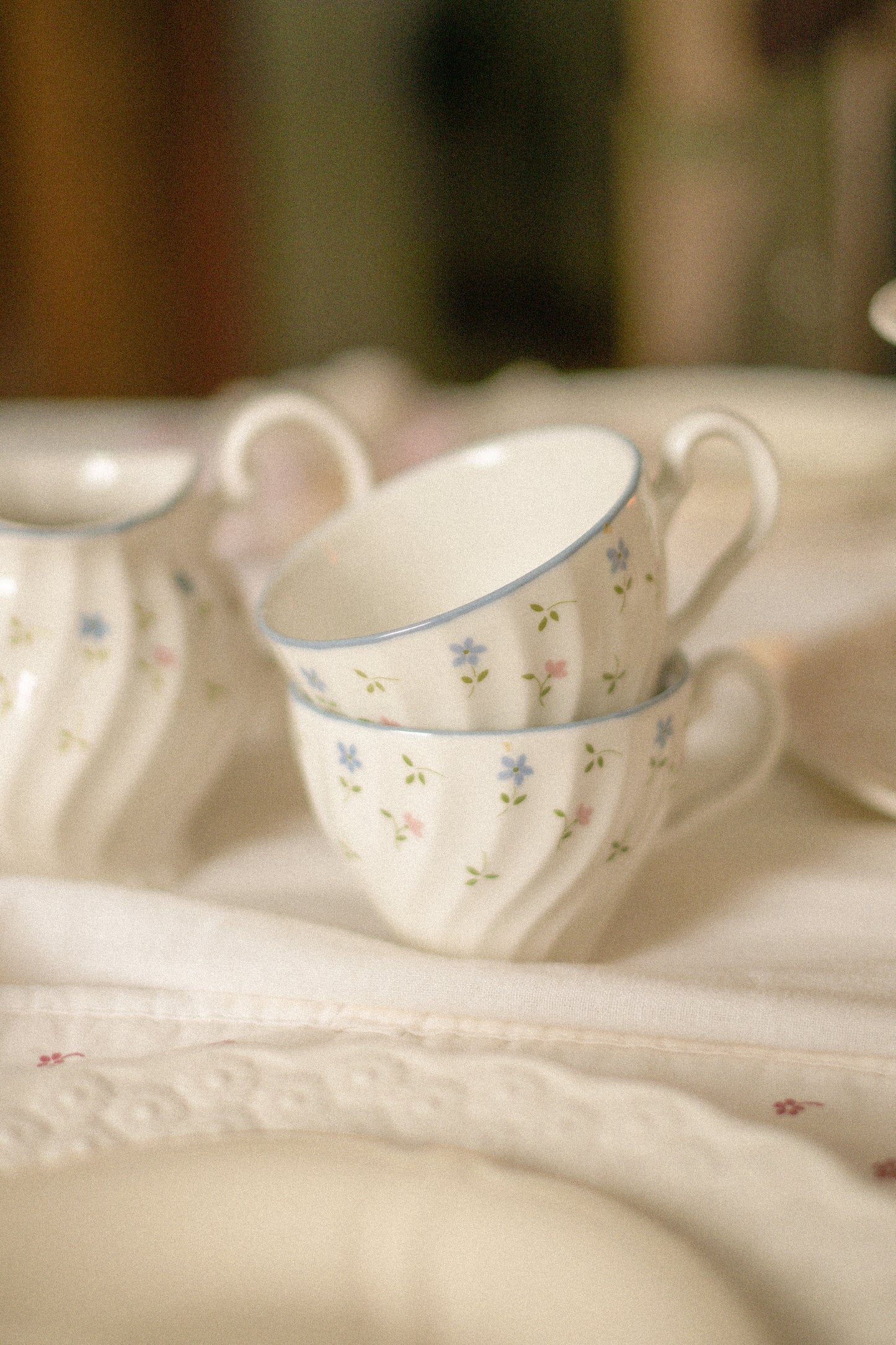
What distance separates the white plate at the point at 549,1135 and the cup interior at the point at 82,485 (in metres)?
0.30

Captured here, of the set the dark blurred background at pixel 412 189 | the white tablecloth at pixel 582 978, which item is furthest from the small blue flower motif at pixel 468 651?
the dark blurred background at pixel 412 189

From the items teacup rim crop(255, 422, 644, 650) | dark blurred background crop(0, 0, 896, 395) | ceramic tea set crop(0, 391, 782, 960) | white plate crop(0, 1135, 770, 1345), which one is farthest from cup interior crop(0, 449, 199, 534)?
dark blurred background crop(0, 0, 896, 395)

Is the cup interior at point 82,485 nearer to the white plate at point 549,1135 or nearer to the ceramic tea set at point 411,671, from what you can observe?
the ceramic tea set at point 411,671

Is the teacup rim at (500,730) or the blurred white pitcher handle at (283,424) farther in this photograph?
the blurred white pitcher handle at (283,424)

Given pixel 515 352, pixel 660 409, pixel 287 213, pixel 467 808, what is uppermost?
pixel 467 808

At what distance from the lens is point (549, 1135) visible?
1.08 feet

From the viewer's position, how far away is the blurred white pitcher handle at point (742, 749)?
480 mm

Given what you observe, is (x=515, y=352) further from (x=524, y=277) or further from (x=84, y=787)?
(x=84, y=787)

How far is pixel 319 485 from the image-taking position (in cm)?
98

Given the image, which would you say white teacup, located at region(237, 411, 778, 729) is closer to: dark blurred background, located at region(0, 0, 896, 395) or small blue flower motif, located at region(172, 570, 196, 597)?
small blue flower motif, located at region(172, 570, 196, 597)

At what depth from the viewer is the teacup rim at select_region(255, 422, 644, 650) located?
380mm

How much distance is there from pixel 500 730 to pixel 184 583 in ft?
0.63

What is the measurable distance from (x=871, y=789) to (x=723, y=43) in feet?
11.4

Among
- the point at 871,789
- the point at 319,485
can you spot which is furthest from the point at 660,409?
the point at 871,789
